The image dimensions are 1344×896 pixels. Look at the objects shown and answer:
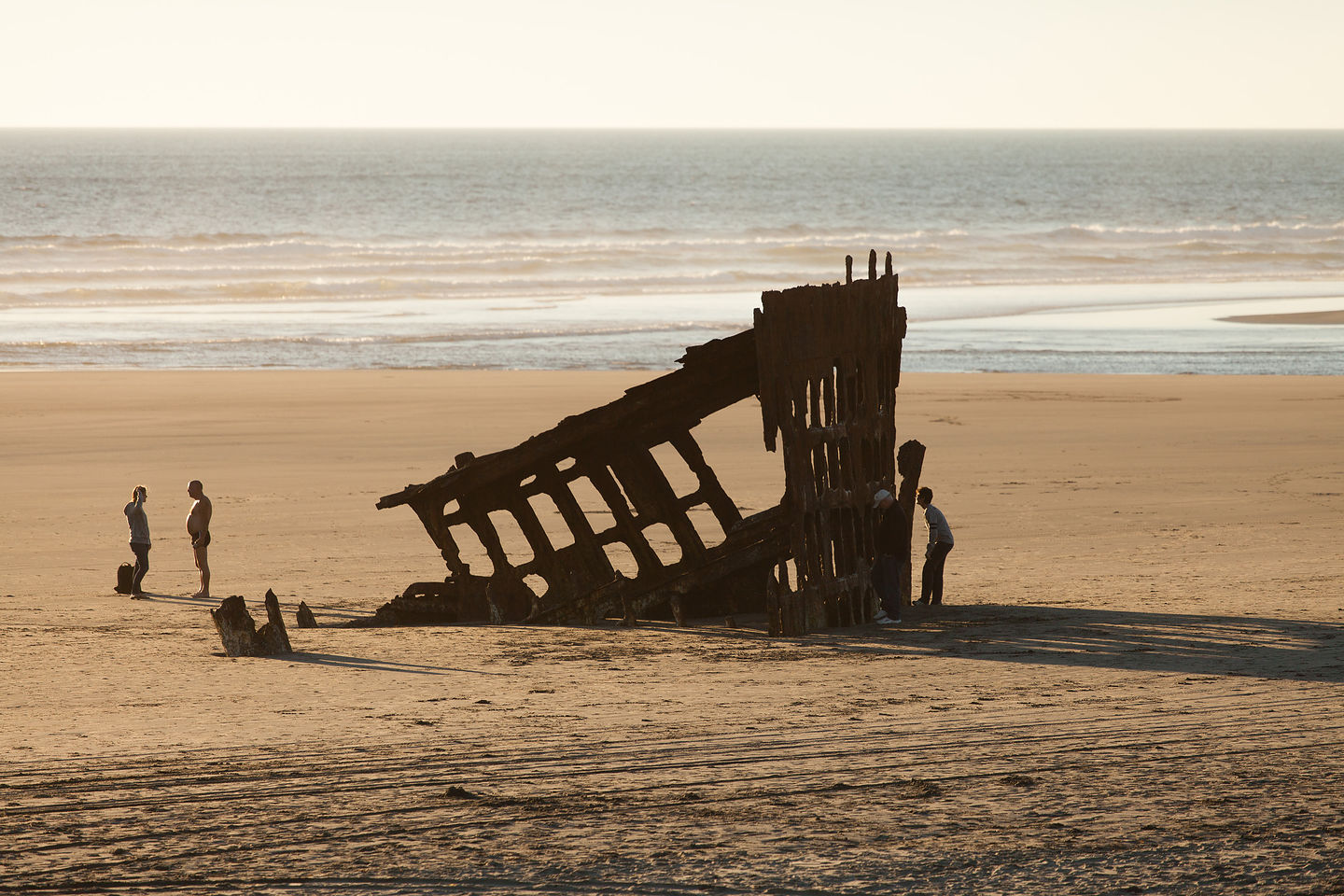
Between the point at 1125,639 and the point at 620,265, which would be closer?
the point at 1125,639

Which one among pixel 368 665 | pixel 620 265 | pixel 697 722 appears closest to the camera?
pixel 697 722

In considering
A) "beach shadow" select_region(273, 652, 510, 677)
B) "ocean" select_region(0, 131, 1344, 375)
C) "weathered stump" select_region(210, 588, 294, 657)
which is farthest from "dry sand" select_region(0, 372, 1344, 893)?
"ocean" select_region(0, 131, 1344, 375)

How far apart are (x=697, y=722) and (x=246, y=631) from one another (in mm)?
4043

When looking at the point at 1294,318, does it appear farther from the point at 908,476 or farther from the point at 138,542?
the point at 138,542

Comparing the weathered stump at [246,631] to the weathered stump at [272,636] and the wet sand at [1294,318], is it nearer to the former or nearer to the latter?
the weathered stump at [272,636]

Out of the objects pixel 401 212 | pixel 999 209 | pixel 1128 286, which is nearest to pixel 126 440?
pixel 1128 286

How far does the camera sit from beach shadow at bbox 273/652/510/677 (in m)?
9.85

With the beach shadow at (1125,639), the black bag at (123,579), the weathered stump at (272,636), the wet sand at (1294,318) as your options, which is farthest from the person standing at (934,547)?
the wet sand at (1294,318)

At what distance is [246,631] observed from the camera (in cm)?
1043

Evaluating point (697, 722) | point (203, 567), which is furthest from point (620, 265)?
point (697, 722)

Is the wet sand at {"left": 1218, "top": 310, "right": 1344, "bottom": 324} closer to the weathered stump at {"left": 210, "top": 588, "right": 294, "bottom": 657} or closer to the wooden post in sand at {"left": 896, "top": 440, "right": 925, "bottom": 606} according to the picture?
the wooden post in sand at {"left": 896, "top": 440, "right": 925, "bottom": 606}

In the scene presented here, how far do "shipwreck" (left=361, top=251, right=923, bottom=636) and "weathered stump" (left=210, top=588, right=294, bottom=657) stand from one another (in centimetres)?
176

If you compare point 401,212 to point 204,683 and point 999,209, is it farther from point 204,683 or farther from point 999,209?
point 204,683

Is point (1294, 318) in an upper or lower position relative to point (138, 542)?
upper
